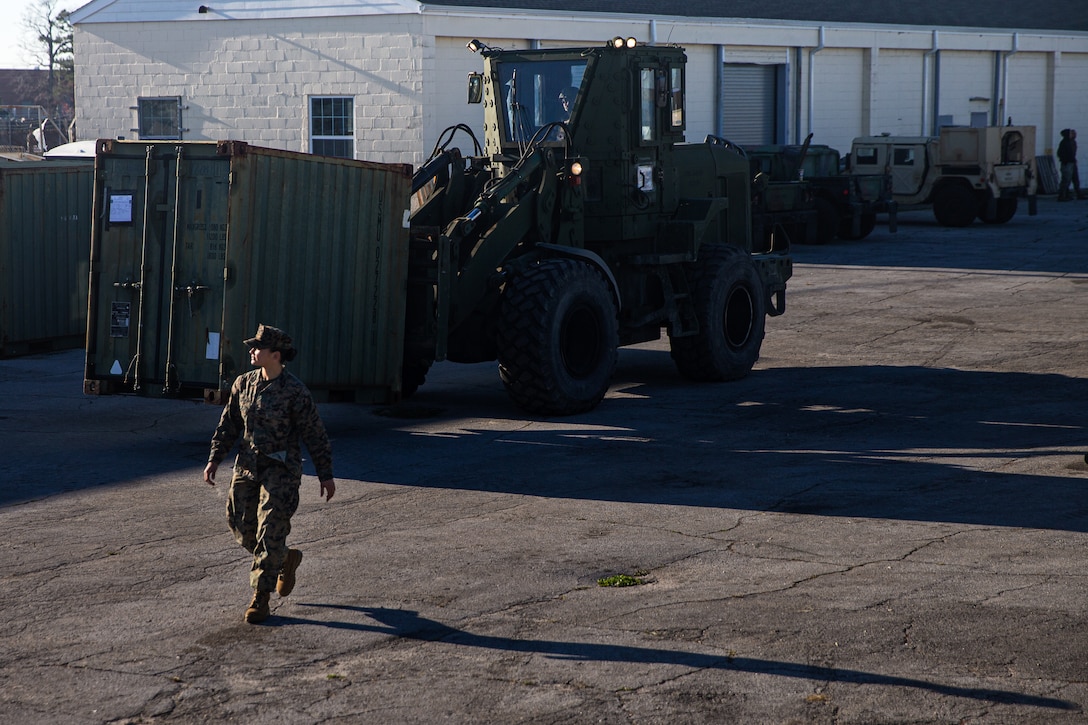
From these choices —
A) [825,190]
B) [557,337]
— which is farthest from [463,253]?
[825,190]

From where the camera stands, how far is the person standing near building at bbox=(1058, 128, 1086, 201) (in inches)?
1635

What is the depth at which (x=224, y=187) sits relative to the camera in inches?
427

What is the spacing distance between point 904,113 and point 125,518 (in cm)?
3655

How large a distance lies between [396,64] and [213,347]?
20139 millimetres

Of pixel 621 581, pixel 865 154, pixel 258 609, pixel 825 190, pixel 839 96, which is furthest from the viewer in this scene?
pixel 839 96

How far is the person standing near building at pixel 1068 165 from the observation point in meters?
41.5

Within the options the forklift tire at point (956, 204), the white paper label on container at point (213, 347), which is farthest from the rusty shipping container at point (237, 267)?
the forklift tire at point (956, 204)

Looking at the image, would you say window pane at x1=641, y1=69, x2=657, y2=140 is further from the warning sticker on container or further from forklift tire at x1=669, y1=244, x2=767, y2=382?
the warning sticker on container

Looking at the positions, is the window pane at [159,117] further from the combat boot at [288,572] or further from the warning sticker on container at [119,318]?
the combat boot at [288,572]

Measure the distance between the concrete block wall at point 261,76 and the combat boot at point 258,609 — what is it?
23627 mm

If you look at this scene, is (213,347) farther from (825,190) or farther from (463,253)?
(825,190)

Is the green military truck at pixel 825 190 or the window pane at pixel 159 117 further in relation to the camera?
the window pane at pixel 159 117

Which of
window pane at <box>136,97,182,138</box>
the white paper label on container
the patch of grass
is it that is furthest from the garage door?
the patch of grass

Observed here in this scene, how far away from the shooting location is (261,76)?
31359 millimetres
